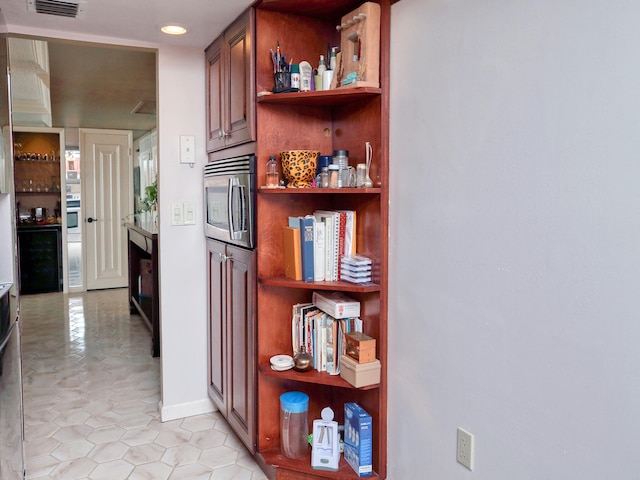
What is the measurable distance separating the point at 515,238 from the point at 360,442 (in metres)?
1.07

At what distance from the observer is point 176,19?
2.32 meters

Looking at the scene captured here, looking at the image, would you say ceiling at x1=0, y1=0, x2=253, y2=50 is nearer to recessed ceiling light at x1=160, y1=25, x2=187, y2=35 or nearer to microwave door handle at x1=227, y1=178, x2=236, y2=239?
recessed ceiling light at x1=160, y1=25, x2=187, y2=35

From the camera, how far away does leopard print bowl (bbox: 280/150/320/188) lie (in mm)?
2127

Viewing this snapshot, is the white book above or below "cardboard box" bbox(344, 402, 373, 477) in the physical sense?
above

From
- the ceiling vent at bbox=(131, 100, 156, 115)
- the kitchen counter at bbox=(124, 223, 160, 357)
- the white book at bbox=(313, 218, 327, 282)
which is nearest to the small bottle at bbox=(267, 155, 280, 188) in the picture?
the white book at bbox=(313, 218, 327, 282)

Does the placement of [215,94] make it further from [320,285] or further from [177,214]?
[320,285]

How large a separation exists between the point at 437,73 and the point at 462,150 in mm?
292

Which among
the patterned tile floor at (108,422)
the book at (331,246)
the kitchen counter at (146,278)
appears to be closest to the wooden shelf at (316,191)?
the book at (331,246)

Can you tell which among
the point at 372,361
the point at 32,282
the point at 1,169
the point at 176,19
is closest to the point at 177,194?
the point at 176,19

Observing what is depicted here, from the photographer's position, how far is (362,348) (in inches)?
78.0

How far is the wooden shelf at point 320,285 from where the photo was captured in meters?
1.99

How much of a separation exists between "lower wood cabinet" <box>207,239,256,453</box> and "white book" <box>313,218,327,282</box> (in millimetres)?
297

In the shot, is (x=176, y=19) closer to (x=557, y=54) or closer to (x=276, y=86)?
(x=276, y=86)

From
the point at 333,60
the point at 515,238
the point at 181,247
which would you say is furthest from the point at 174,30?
the point at 515,238
